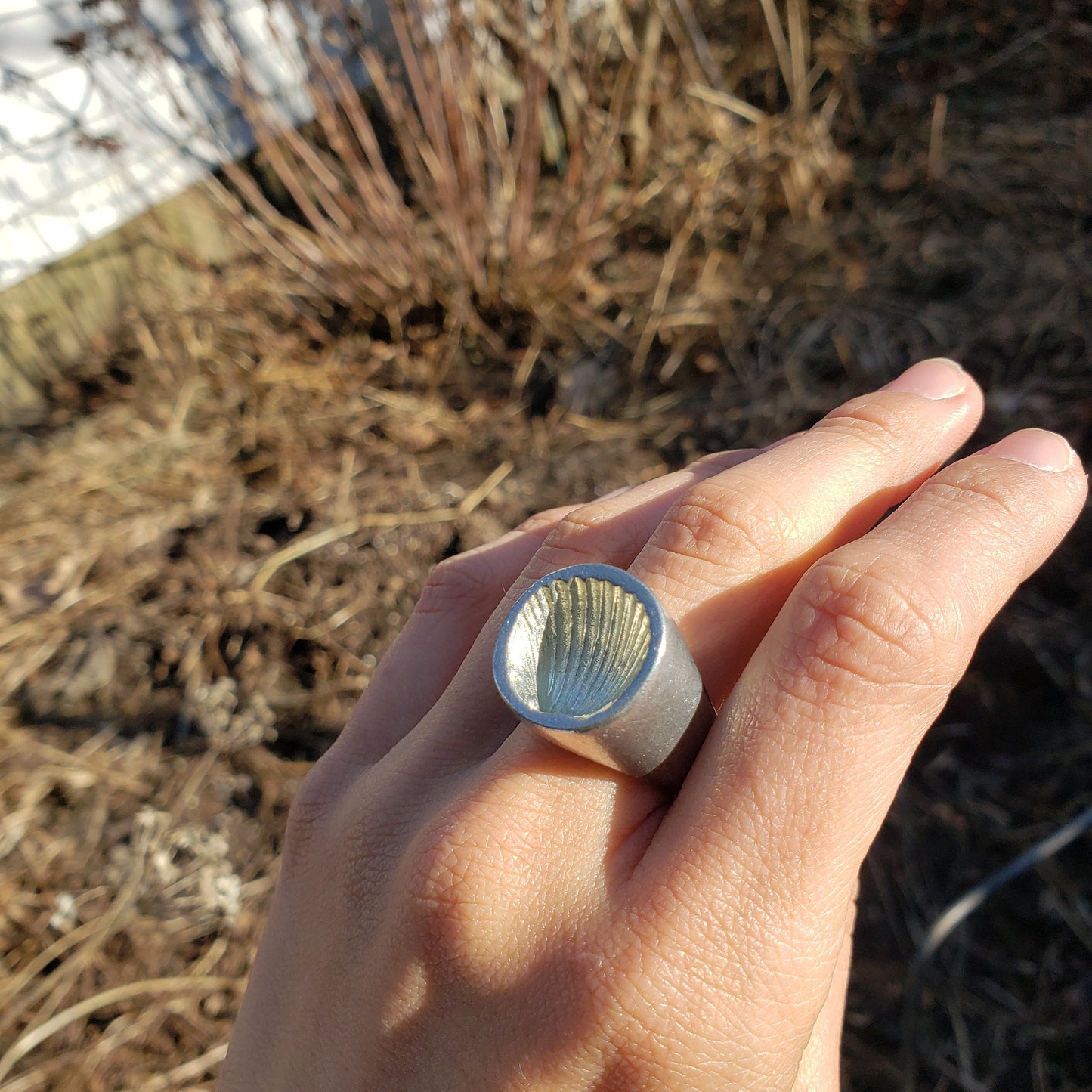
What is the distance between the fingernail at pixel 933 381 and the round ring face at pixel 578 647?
73 centimetres

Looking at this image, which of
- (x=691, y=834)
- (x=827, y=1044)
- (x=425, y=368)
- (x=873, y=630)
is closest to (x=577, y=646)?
(x=691, y=834)

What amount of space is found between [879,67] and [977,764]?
12.1ft

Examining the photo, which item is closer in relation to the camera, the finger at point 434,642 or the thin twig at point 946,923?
the finger at point 434,642

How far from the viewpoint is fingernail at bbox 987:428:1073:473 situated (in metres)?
1.20

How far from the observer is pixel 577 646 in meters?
0.95

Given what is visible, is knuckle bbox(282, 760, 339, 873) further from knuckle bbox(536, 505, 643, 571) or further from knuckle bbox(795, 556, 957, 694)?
knuckle bbox(795, 556, 957, 694)

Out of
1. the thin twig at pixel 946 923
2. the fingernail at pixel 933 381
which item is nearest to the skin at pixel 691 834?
the fingernail at pixel 933 381

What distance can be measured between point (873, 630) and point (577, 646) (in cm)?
33

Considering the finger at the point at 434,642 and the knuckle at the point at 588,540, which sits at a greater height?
the knuckle at the point at 588,540

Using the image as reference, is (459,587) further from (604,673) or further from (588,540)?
(604,673)

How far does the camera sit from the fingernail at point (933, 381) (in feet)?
4.68

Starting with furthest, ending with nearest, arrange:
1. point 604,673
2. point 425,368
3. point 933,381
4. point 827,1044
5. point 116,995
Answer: point 425,368
point 116,995
point 933,381
point 827,1044
point 604,673

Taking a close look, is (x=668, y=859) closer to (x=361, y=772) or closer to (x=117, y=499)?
(x=361, y=772)

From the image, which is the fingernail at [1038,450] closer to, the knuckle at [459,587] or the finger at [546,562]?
the finger at [546,562]
